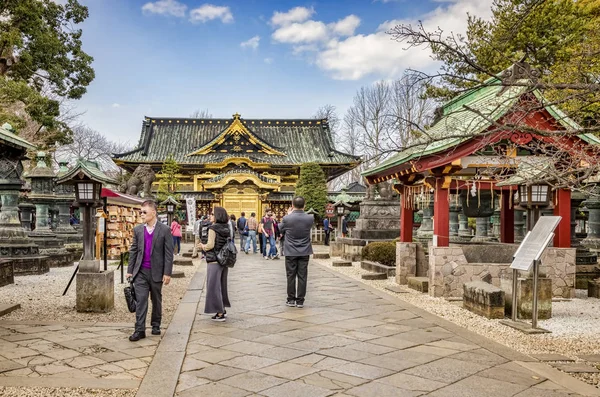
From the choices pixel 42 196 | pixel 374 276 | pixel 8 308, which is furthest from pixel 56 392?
pixel 42 196

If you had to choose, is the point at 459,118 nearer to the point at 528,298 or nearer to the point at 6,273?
the point at 528,298

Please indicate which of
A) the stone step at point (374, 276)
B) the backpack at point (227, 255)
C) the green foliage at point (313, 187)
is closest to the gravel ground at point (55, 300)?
the backpack at point (227, 255)

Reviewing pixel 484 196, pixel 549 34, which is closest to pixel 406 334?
pixel 484 196

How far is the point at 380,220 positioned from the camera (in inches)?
699

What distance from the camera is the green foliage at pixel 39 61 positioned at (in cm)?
1748

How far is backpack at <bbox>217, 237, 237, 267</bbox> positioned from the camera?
7.07m

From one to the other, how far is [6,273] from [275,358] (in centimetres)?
804

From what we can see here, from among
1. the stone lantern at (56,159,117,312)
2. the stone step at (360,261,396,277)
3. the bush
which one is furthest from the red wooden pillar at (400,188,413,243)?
the stone lantern at (56,159,117,312)

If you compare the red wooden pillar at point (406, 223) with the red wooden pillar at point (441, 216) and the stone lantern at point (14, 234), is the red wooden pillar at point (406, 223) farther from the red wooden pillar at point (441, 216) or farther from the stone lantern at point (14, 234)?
the stone lantern at point (14, 234)

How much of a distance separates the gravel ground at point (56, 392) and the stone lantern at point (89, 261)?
3.46 m

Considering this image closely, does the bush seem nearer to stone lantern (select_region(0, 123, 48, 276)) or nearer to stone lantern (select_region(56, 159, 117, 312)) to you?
stone lantern (select_region(56, 159, 117, 312))

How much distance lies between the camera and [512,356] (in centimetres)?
541

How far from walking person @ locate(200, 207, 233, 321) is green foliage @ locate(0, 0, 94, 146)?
13.1m

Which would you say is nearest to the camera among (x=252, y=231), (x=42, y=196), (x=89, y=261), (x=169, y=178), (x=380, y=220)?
(x=89, y=261)
